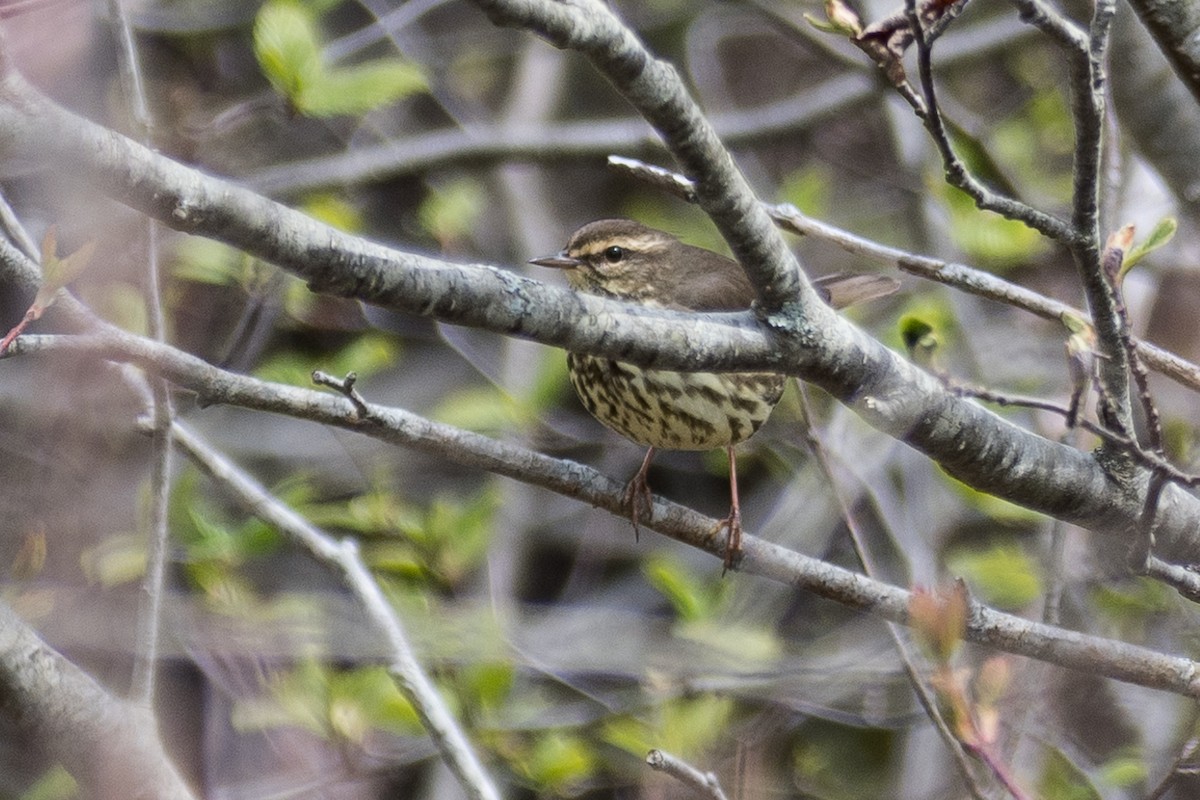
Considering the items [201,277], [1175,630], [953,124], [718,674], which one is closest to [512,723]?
[718,674]

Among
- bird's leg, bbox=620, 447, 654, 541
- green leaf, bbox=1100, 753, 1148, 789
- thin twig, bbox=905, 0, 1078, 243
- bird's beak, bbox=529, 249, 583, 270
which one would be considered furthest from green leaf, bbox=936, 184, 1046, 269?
thin twig, bbox=905, 0, 1078, 243

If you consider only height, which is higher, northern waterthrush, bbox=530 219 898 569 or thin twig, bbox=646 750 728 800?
northern waterthrush, bbox=530 219 898 569

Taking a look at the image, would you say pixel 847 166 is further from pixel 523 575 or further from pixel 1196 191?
pixel 1196 191

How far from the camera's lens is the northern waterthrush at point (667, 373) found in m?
4.46

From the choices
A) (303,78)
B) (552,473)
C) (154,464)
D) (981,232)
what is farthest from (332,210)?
(154,464)

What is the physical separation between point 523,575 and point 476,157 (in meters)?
2.40

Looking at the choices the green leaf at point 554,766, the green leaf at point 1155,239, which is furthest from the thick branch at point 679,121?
the green leaf at point 554,766

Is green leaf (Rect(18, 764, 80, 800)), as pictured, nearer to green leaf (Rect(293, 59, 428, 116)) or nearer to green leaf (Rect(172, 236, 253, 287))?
green leaf (Rect(172, 236, 253, 287))

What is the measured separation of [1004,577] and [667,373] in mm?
2109

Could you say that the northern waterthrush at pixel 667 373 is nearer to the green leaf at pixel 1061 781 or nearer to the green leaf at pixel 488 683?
the green leaf at pixel 488 683

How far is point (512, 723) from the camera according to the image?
18.6 ft

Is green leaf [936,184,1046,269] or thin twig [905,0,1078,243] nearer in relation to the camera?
thin twig [905,0,1078,243]

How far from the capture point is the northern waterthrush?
446 cm

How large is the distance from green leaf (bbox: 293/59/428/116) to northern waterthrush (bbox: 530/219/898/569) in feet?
2.61
